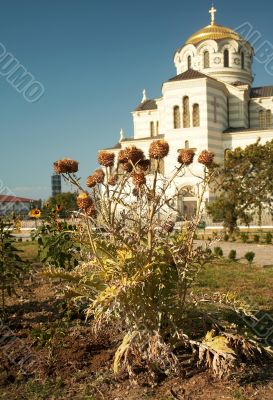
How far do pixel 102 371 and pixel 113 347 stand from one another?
0.50 m

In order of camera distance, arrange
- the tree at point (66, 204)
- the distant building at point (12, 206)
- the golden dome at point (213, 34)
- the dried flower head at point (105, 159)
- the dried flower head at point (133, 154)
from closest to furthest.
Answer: the dried flower head at point (133, 154) < the dried flower head at point (105, 159) < the tree at point (66, 204) < the distant building at point (12, 206) < the golden dome at point (213, 34)

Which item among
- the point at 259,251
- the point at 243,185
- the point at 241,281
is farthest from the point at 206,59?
the point at 241,281

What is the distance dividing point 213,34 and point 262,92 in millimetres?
6808

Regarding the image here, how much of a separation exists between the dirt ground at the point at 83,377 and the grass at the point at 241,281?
226 cm

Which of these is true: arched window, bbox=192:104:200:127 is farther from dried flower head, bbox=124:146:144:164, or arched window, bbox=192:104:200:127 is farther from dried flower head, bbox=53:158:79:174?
dried flower head, bbox=53:158:79:174

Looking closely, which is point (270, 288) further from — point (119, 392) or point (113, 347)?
point (119, 392)

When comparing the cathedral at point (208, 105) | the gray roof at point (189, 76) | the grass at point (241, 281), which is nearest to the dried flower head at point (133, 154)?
the grass at point (241, 281)

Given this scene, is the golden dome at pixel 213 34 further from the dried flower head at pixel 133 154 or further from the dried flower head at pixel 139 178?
the dried flower head at pixel 139 178

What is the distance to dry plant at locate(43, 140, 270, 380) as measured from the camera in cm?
353

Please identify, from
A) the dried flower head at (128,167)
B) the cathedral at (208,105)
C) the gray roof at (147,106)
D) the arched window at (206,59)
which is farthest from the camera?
the gray roof at (147,106)

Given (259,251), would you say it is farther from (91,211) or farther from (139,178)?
(139,178)

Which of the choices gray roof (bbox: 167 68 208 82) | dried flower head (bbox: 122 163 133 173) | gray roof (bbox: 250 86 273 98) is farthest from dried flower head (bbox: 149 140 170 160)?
gray roof (bbox: 250 86 273 98)

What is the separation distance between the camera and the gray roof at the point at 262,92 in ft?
122

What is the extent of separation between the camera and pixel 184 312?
13.1ft
